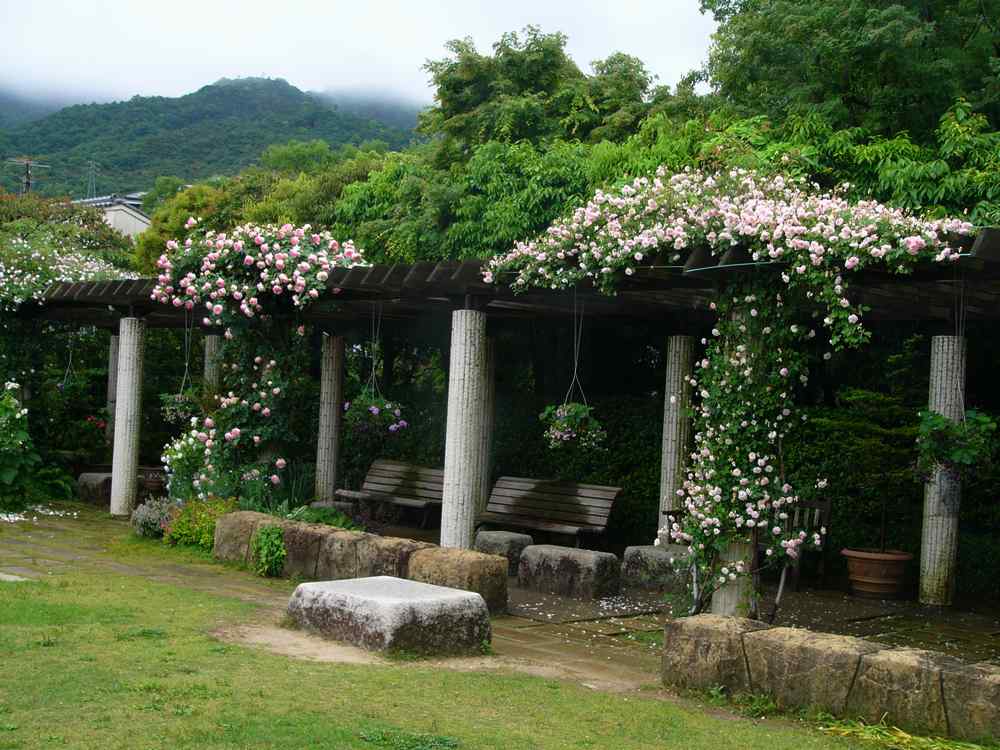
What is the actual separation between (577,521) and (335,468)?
11.5 ft

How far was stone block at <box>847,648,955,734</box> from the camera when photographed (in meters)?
5.12

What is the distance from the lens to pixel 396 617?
6.56 metres

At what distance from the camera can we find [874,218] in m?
6.79

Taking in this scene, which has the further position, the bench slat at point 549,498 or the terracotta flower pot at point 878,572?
the bench slat at point 549,498

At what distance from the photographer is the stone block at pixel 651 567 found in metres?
9.84

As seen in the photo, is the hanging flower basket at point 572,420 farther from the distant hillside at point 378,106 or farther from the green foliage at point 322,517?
the distant hillside at point 378,106

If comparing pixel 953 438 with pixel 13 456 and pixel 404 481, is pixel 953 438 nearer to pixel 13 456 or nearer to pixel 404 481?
pixel 404 481

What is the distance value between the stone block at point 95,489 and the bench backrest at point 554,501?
559 cm

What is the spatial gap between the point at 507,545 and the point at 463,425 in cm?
132

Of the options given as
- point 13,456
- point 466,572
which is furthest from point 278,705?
point 13,456

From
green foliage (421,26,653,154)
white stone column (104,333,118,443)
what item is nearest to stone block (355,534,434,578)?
white stone column (104,333,118,443)

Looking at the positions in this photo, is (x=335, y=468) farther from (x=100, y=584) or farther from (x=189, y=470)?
(x=100, y=584)

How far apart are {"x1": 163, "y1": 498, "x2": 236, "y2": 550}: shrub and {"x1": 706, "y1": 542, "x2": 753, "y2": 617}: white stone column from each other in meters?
5.09

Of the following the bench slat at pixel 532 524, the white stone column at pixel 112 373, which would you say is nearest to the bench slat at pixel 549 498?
the bench slat at pixel 532 524
